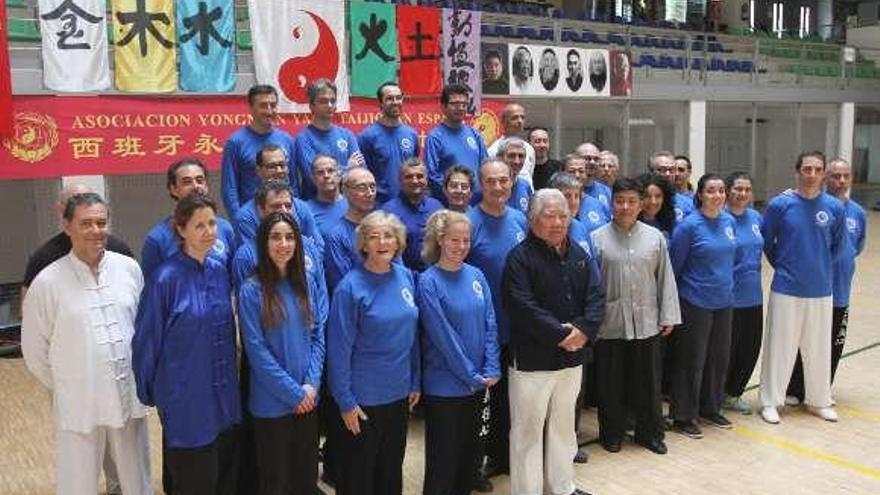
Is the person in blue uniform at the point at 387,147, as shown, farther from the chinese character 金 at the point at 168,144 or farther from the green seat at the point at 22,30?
the green seat at the point at 22,30

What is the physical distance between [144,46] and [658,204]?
19.0 ft

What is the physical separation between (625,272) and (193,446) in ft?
8.02

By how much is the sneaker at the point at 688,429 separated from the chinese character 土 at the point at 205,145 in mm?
5951

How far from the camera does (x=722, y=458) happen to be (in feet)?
14.9

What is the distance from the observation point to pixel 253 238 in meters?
3.65

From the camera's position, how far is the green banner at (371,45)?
9648mm

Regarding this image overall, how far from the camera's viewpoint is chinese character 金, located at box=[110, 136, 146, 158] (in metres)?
8.02

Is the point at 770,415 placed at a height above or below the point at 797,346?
below

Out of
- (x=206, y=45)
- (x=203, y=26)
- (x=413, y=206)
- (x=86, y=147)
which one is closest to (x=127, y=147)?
(x=86, y=147)

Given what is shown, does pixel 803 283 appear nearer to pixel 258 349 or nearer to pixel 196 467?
pixel 258 349

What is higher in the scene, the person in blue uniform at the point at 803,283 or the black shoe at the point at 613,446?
the person in blue uniform at the point at 803,283

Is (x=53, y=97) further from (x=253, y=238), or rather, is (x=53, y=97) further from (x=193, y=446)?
(x=193, y=446)

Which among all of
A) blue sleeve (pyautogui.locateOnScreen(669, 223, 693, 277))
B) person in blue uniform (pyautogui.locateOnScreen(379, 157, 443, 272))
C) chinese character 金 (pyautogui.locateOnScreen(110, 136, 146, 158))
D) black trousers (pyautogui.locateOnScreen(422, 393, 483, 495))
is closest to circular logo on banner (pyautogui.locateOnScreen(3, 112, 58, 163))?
chinese character 金 (pyautogui.locateOnScreen(110, 136, 146, 158))

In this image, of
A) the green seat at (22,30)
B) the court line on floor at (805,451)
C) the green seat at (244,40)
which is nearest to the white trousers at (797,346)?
the court line on floor at (805,451)
